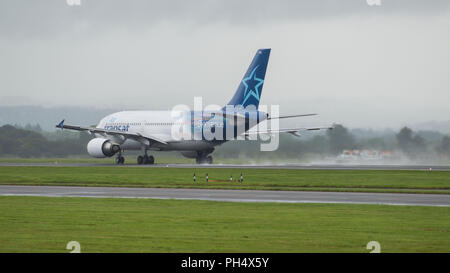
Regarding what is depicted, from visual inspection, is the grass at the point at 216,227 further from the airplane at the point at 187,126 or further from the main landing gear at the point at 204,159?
the main landing gear at the point at 204,159

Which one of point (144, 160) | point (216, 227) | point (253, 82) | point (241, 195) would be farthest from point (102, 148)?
point (216, 227)

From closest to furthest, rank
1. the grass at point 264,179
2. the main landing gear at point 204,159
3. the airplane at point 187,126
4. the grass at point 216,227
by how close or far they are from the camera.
A: the grass at point 216,227 < the grass at point 264,179 < the airplane at point 187,126 < the main landing gear at point 204,159

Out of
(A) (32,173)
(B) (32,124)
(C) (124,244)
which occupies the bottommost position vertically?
(C) (124,244)

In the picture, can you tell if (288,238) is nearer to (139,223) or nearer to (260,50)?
(139,223)

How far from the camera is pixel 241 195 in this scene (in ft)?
124

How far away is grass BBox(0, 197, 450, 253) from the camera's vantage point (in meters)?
20.2

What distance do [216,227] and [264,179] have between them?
2686cm

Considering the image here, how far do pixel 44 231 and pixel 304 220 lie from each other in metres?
9.17

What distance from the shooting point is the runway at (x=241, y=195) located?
34.6 metres

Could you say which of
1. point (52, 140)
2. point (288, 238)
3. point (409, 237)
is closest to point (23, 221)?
point (288, 238)

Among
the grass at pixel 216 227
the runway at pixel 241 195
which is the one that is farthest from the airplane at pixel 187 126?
the grass at pixel 216 227

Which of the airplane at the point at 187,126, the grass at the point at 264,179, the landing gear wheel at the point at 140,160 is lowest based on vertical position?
the grass at the point at 264,179

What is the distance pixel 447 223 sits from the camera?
25375mm

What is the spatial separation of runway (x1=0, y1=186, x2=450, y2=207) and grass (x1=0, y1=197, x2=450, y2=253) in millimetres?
2727
